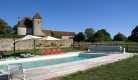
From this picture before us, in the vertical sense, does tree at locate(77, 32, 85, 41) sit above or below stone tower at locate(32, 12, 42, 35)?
below

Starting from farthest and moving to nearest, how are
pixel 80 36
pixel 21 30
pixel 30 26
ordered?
pixel 80 36 < pixel 30 26 < pixel 21 30

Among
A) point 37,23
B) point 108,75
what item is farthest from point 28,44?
point 108,75

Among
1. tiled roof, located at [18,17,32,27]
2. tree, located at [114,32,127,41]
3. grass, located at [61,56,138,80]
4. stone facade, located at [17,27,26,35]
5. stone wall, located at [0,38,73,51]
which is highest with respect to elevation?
tiled roof, located at [18,17,32,27]

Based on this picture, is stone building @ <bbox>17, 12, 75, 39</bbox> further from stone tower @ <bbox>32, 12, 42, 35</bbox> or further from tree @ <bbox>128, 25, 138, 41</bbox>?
tree @ <bbox>128, 25, 138, 41</bbox>

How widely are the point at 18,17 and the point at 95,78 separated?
38.5 metres

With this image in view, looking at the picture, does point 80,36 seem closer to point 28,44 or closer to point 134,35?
point 134,35

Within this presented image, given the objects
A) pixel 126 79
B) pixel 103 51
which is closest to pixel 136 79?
pixel 126 79

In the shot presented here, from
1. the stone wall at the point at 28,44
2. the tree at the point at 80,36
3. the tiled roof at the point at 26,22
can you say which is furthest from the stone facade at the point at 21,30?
the tree at the point at 80,36

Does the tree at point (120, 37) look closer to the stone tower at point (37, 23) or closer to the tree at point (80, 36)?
the tree at point (80, 36)

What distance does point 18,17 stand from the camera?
121 ft

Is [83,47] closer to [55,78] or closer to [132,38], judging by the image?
[55,78]

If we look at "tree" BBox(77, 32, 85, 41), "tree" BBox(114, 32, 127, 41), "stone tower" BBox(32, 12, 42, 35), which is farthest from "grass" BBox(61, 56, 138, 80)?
"tree" BBox(114, 32, 127, 41)

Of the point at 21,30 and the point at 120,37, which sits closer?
the point at 21,30

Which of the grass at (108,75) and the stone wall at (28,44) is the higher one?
the stone wall at (28,44)
